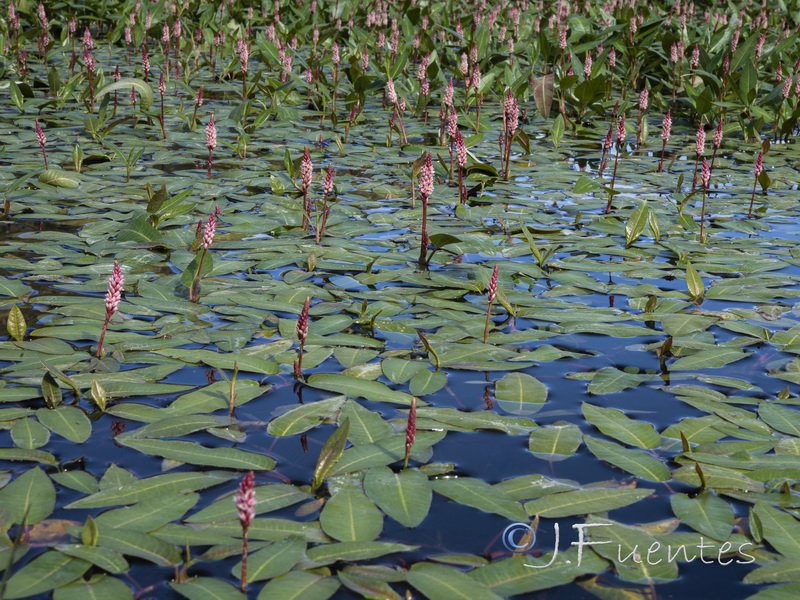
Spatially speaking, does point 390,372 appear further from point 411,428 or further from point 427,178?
point 427,178

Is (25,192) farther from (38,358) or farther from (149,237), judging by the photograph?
(38,358)

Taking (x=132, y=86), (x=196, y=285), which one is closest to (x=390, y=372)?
(x=196, y=285)

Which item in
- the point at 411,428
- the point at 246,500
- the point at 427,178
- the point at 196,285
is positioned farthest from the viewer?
the point at 427,178

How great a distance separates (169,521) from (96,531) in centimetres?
16

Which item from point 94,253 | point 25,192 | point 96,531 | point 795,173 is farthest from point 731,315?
point 25,192

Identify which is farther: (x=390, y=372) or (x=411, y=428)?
(x=390, y=372)

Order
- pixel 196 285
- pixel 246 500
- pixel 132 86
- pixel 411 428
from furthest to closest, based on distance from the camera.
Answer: pixel 132 86
pixel 196 285
pixel 411 428
pixel 246 500

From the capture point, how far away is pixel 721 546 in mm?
1736

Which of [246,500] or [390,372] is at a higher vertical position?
[246,500]

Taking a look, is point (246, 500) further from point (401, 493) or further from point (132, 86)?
point (132, 86)

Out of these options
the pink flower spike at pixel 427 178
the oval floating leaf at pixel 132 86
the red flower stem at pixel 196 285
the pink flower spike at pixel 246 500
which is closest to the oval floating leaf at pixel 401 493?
the pink flower spike at pixel 246 500

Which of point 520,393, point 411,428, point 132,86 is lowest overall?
point 520,393

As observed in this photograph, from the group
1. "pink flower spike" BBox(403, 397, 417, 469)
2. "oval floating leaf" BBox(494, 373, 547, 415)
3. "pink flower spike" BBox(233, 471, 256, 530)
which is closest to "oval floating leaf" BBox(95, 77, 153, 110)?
"oval floating leaf" BBox(494, 373, 547, 415)

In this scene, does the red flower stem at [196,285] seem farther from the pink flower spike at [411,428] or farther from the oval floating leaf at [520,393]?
the pink flower spike at [411,428]
